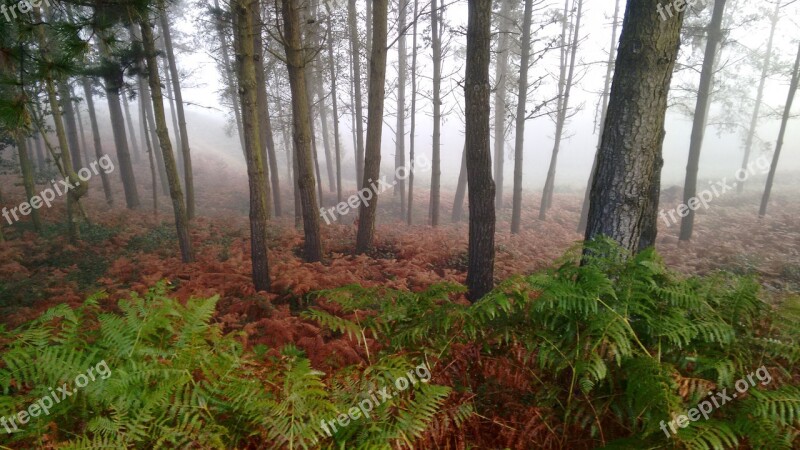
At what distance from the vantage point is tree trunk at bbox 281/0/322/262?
23.3 feet

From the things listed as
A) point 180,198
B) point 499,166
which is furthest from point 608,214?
point 499,166

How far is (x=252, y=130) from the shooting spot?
6.41 m

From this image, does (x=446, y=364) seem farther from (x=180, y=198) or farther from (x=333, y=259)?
(x=180, y=198)

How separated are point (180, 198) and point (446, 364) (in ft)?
25.4

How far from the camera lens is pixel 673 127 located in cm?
6662

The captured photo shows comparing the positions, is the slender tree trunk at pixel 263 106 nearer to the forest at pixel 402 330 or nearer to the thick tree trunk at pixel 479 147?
the forest at pixel 402 330

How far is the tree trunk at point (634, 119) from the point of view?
3719mm

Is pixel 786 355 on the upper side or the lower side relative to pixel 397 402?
upper

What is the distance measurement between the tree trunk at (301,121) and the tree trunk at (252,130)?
716 mm

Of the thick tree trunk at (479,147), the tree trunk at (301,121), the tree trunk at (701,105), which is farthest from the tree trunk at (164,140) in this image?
the tree trunk at (701,105)

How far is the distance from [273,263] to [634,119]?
6992mm

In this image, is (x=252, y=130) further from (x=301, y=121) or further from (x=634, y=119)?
(x=634, y=119)

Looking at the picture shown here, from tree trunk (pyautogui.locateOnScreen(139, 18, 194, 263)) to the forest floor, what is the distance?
647mm

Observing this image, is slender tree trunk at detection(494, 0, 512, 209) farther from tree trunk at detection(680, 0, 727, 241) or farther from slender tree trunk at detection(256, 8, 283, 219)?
slender tree trunk at detection(256, 8, 283, 219)
